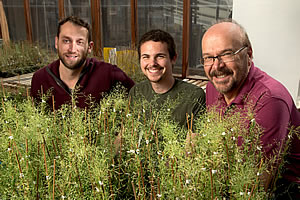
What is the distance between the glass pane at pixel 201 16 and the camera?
185 inches

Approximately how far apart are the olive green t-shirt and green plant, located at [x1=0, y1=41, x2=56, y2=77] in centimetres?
314

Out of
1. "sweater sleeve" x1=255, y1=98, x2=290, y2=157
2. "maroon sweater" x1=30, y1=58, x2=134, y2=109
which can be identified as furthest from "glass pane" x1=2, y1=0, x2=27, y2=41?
"sweater sleeve" x1=255, y1=98, x2=290, y2=157

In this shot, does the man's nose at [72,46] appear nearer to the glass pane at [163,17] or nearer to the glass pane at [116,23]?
the glass pane at [163,17]

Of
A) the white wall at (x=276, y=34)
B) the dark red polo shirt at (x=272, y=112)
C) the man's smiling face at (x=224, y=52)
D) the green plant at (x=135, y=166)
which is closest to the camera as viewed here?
the green plant at (x=135, y=166)

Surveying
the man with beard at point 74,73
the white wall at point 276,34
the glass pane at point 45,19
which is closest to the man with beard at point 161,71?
the man with beard at point 74,73

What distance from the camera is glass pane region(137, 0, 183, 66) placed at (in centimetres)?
521

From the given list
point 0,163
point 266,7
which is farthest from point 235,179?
point 266,7

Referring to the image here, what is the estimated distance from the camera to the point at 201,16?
493cm

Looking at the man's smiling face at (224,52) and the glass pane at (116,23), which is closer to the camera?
the man's smiling face at (224,52)

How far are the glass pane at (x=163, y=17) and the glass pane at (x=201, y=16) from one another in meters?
0.25

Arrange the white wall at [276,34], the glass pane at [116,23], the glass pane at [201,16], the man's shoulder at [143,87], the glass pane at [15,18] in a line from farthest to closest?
the glass pane at [15,18]
the glass pane at [116,23]
the glass pane at [201,16]
the white wall at [276,34]
the man's shoulder at [143,87]

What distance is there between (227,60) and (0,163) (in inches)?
47.7

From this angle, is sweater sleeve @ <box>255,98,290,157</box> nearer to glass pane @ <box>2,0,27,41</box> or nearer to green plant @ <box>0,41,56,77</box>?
green plant @ <box>0,41,56,77</box>

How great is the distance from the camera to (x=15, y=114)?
1.40m
